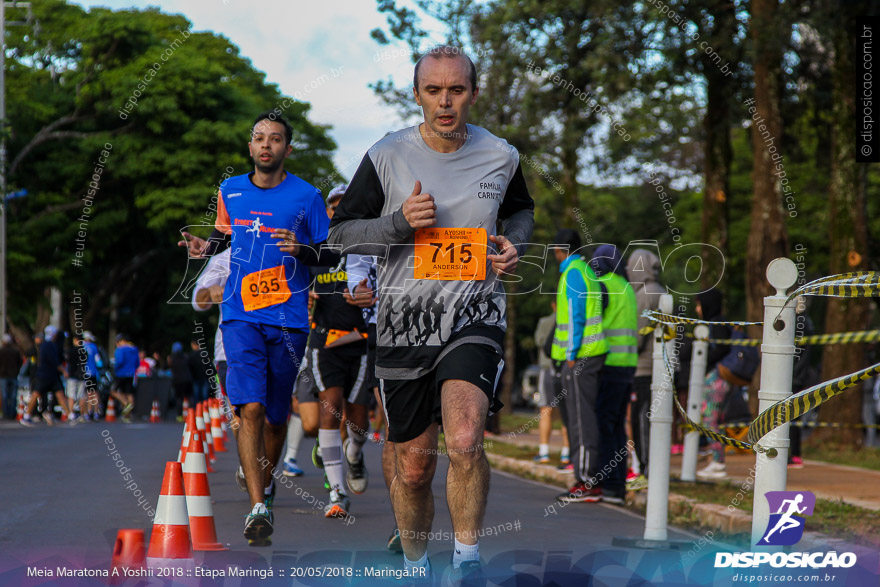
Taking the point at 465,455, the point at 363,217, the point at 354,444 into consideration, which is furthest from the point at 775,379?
the point at 354,444

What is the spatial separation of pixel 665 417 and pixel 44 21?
109 ft

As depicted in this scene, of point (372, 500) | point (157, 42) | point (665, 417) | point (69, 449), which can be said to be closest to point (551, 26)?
point (69, 449)

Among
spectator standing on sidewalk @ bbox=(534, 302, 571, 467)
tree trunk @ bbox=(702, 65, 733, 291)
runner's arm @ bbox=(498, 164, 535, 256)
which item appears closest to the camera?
runner's arm @ bbox=(498, 164, 535, 256)

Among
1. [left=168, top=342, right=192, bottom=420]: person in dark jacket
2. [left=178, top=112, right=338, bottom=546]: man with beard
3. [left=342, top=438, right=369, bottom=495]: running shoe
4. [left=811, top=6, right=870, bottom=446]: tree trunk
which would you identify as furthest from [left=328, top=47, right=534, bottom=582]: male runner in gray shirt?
[left=168, top=342, right=192, bottom=420]: person in dark jacket

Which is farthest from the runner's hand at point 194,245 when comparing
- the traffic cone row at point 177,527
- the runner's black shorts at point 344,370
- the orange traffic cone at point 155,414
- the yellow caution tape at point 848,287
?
the orange traffic cone at point 155,414

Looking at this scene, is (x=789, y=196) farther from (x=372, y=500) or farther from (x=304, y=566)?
(x=304, y=566)

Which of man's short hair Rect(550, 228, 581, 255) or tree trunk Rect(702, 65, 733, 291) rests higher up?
tree trunk Rect(702, 65, 733, 291)

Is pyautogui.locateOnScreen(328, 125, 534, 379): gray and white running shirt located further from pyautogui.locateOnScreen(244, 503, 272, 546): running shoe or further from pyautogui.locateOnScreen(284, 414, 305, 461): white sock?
pyautogui.locateOnScreen(284, 414, 305, 461): white sock

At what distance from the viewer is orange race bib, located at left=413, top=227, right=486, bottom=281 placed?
15.3ft

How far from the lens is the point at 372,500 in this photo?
894 centimetres

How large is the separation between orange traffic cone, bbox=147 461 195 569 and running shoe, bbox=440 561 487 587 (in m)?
1.29

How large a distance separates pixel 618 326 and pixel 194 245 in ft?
12.8

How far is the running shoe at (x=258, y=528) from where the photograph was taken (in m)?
6.00

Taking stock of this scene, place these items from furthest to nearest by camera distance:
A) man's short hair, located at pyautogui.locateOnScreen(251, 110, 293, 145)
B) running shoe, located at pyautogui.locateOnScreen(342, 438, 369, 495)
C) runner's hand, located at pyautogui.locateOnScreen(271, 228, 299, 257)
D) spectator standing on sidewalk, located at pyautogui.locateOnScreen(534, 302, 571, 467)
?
spectator standing on sidewalk, located at pyautogui.locateOnScreen(534, 302, 571, 467)
running shoe, located at pyautogui.locateOnScreen(342, 438, 369, 495)
man's short hair, located at pyautogui.locateOnScreen(251, 110, 293, 145)
runner's hand, located at pyautogui.locateOnScreen(271, 228, 299, 257)
